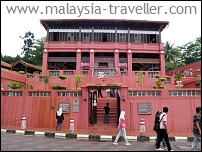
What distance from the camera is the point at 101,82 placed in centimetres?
1321

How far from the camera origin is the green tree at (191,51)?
35272 millimetres

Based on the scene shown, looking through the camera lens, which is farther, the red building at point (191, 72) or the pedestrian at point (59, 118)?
the red building at point (191, 72)

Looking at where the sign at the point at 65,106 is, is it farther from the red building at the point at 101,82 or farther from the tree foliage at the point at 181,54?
the tree foliage at the point at 181,54

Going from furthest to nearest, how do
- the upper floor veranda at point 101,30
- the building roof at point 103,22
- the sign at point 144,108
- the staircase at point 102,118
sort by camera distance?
the upper floor veranda at point 101,30, the building roof at point 103,22, the staircase at point 102,118, the sign at point 144,108

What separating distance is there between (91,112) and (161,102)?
14.5 ft

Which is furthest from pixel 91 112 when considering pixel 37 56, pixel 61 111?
pixel 37 56

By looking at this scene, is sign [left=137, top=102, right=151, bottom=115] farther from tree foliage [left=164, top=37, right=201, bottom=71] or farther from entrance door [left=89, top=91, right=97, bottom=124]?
tree foliage [left=164, top=37, right=201, bottom=71]

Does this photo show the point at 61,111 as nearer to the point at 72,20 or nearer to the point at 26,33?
the point at 72,20

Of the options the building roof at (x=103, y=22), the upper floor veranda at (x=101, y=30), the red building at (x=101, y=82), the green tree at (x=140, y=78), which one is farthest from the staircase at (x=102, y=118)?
the building roof at (x=103, y=22)

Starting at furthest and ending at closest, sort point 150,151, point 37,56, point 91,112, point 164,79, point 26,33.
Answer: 1. point 26,33
2. point 37,56
3. point 164,79
4. point 91,112
5. point 150,151

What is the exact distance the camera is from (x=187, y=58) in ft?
120

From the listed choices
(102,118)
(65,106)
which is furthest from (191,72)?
(65,106)

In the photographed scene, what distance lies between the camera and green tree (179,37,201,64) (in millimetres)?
35272

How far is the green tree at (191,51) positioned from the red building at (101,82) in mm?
13159
